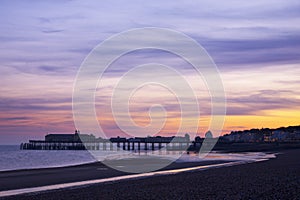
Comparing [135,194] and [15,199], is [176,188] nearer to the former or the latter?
[135,194]

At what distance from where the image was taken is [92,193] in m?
19.9

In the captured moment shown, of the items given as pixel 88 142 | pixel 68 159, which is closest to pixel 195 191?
pixel 68 159

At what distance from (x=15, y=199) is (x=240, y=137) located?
7049 inches

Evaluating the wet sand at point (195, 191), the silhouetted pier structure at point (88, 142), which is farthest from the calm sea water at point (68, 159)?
the silhouetted pier structure at point (88, 142)

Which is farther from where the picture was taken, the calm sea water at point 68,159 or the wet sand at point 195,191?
the calm sea water at point 68,159

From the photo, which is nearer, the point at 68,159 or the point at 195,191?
the point at 195,191

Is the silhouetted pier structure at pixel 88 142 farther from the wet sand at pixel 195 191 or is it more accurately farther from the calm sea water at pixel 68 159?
the wet sand at pixel 195 191

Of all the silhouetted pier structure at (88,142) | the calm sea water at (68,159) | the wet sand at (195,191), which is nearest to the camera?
the wet sand at (195,191)

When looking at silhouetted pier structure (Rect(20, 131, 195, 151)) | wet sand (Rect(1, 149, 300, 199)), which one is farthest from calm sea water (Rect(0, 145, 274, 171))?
silhouetted pier structure (Rect(20, 131, 195, 151))

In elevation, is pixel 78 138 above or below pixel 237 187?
above

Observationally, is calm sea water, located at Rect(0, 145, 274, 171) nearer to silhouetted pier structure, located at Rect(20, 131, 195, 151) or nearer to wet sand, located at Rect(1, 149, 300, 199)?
wet sand, located at Rect(1, 149, 300, 199)

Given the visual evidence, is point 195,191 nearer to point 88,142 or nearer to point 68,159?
point 68,159

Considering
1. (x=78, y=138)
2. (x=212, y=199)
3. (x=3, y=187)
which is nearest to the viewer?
(x=212, y=199)

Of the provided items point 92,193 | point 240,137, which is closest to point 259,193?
point 92,193
